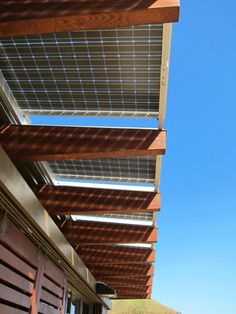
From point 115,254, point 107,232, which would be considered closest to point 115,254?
point 115,254

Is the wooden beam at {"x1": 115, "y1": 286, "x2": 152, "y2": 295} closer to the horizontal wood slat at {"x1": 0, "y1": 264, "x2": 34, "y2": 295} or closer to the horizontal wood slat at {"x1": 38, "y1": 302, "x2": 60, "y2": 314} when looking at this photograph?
the horizontal wood slat at {"x1": 38, "y1": 302, "x2": 60, "y2": 314}

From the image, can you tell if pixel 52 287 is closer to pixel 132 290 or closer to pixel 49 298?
pixel 49 298

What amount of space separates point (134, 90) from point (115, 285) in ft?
38.9

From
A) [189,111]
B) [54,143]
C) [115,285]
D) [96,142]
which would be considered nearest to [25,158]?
[54,143]

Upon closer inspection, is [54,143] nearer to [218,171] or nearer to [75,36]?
[75,36]

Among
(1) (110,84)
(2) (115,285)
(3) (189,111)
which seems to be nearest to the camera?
(1) (110,84)

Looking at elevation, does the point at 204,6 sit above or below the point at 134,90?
above

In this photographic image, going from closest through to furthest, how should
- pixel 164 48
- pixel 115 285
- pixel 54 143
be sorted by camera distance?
pixel 164 48 → pixel 54 143 → pixel 115 285

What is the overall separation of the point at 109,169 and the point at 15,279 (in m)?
2.25

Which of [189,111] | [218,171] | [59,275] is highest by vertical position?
[218,171]

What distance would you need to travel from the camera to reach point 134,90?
506 cm

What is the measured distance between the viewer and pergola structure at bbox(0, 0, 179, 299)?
11.3 feet

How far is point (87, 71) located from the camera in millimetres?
4879

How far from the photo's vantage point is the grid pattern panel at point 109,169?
6.63 metres
